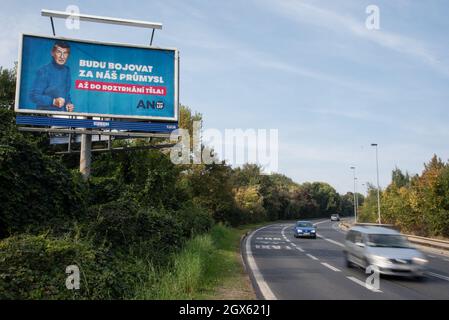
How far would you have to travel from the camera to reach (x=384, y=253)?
14000 millimetres

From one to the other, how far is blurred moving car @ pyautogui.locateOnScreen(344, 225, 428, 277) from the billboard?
9.56 meters

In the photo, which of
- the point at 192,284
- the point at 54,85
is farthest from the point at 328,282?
the point at 54,85

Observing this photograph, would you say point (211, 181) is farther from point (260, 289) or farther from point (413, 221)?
point (260, 289)

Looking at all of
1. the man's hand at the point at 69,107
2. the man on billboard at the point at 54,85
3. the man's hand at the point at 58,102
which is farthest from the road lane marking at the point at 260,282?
the man's hand at the point at 58,102

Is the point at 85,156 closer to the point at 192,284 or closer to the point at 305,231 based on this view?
the point at 192,284

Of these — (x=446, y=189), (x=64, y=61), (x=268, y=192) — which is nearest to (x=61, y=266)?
(x=64, y=61)

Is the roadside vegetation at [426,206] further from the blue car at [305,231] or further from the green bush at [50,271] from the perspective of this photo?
the green bush at [50,271]

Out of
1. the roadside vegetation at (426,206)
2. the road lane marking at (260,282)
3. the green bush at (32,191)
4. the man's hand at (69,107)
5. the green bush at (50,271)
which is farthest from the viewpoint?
the roadside vegetation at (426,206)

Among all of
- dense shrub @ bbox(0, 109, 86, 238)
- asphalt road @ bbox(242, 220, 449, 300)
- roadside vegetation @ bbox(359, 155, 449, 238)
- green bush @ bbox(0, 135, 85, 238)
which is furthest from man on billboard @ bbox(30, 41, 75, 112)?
roadside vegetation @ bbox(359, 155, 449, 238)

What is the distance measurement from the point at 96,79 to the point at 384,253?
43.7 feet

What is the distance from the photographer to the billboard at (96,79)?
17.9 metres

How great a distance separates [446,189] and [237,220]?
82.1 feet

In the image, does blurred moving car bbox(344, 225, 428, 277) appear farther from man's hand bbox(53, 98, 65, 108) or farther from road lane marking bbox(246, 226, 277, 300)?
man's hand bbox(53, 98, 65, 108)

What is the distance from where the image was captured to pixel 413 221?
3941cm
